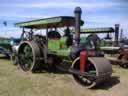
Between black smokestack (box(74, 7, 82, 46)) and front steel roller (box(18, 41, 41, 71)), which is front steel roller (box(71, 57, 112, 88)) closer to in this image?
black smokestack (box(74, 7, 82, 46))

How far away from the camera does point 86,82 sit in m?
7.86

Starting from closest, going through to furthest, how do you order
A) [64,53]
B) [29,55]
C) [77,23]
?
[77,23] → [64,53] → [29,55]

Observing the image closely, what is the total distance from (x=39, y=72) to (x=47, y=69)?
24.7 inches

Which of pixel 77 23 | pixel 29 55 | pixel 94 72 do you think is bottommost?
pixel 94 72

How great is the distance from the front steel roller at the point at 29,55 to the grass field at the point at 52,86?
2.01ft

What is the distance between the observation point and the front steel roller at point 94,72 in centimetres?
717

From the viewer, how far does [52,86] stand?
7.52 meters

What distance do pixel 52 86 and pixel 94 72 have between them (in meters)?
1.25

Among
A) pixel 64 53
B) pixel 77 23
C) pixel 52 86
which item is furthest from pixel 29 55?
pixel 52 86

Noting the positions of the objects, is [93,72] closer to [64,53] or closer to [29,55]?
[64,53]

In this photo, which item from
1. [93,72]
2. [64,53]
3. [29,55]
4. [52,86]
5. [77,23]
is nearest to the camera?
[52,86]

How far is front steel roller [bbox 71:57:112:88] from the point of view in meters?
7.17

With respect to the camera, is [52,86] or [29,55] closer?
[52,86]

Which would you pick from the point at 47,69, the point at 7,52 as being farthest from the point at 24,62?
the point at 7,52
